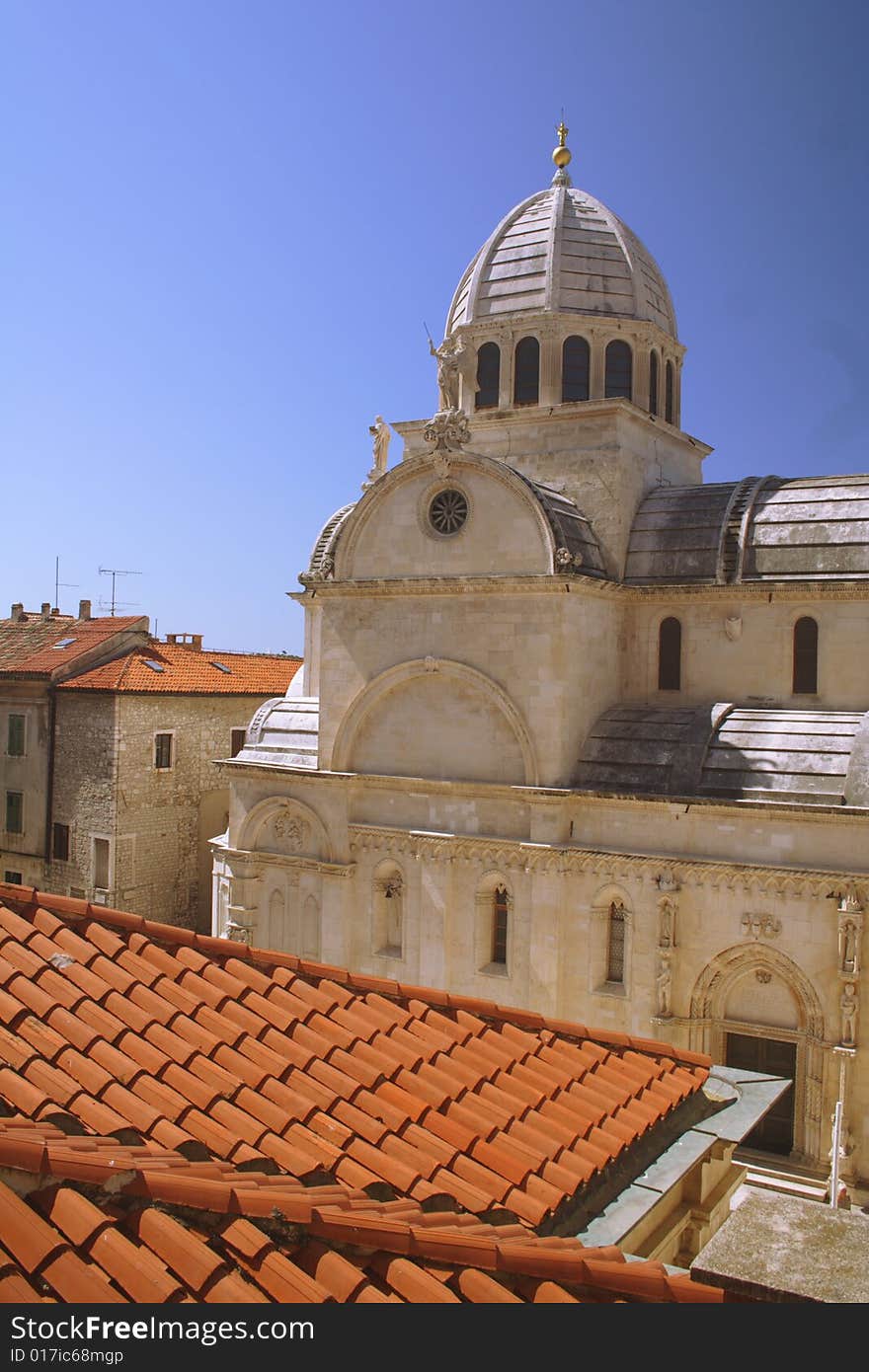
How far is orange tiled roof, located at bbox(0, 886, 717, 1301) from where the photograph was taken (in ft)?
16.7

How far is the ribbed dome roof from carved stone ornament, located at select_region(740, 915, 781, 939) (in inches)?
523

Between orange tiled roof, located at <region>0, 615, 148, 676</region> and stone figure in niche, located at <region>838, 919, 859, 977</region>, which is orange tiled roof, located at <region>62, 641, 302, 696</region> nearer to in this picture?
orange tiled roof, located at <region>0, 615, 148, 676</region>

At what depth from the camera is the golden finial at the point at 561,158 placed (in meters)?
26.7

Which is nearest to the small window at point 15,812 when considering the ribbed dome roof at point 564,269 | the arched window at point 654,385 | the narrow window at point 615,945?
the ribbed dome roof at point 564,269

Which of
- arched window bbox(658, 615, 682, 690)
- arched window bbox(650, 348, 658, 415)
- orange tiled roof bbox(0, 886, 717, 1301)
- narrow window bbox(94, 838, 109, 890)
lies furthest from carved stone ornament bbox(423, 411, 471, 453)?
narrow window bbox(94, 838, 109, 890)

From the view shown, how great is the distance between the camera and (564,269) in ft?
78.9

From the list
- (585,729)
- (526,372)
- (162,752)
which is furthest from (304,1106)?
(162,752)

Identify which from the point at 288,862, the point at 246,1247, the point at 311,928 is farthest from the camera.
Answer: the point at 288,862

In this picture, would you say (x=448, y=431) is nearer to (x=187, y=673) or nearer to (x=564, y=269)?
(x=564, y=269)

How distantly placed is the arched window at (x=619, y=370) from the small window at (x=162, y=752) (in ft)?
55.0

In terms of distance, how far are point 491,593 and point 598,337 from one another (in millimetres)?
7174

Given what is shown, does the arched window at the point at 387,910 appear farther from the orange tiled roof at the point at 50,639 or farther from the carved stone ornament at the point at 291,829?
the orange tiled roof at the point at 50,639

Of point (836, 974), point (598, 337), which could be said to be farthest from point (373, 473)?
point (836, 974)

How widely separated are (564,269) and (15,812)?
897 inches
